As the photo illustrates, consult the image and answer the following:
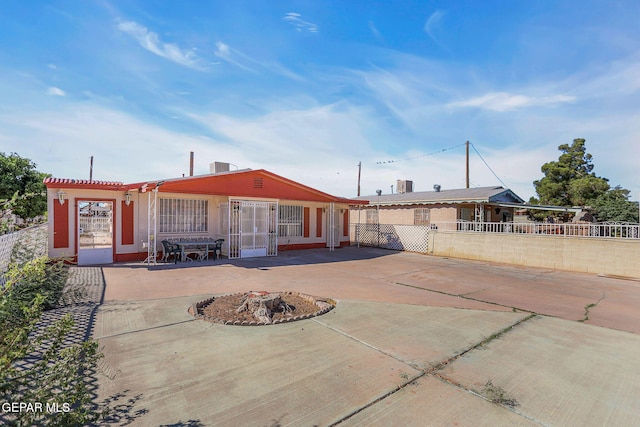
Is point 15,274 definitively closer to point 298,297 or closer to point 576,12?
point 298,297

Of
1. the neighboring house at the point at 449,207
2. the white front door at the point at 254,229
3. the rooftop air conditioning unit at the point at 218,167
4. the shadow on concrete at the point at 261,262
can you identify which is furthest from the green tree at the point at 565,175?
the rooftop air conditioning unit at the point at 218,167

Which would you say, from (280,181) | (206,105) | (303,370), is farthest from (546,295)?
(206,105)

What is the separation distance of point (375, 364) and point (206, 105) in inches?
444

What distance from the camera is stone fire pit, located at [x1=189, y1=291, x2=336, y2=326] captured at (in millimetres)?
5211

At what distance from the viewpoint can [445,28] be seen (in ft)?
33.5

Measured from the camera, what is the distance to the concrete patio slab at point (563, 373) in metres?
2.88

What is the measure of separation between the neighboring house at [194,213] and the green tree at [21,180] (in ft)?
10.8

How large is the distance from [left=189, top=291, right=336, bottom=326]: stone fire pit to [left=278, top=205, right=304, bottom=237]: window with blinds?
9.47m

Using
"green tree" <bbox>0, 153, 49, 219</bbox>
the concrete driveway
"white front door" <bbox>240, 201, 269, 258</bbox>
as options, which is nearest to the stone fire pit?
the concrete driveway

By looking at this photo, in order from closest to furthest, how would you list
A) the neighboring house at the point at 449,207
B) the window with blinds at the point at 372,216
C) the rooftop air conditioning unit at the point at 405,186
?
1. the neighboring house at the point at 449,207
2. the window with blinds at the point at 372,216
3. the rooftop air conditioning unit at the point at 405,186

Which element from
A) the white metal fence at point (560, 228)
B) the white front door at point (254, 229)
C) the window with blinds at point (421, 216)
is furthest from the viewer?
the window with blinds at point (421, 216)

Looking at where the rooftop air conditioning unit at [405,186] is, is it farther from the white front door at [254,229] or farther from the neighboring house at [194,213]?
the white front door at [254,229]

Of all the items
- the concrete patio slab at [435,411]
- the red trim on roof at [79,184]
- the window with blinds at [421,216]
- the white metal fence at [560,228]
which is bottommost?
the concrete patio slab at [435,411]

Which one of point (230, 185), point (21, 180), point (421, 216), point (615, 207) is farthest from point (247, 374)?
point (615, 207)
